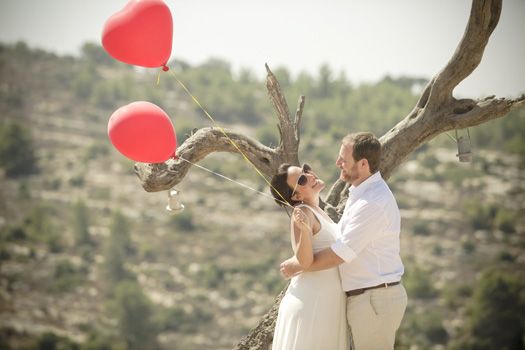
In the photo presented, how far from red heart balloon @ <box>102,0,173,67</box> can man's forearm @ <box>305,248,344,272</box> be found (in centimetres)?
225

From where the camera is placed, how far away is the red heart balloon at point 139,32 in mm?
6176

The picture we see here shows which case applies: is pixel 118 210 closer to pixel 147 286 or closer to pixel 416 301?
pixel 147 286

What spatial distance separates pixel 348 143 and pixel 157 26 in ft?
6.57

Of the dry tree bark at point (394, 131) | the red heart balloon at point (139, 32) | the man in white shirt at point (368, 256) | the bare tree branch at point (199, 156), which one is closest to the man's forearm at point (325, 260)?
the man in white shirt at point (368, 256)

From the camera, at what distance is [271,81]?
283 inches

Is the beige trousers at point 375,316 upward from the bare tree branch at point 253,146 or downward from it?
downward

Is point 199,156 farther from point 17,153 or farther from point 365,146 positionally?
point 17,153

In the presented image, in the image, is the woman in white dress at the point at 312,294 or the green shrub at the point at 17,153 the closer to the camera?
the woman in white dress at the point at 312,294

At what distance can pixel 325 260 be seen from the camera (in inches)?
201

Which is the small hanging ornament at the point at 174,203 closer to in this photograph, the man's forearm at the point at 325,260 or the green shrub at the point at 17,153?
the man's forearm at the point at 325,260

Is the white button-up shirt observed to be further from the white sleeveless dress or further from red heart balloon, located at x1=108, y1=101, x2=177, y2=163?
A: red heart balloon, located at x1=108, y1=101, x2=177, y2=163

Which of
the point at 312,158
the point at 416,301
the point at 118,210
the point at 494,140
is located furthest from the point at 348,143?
the point at 494,140

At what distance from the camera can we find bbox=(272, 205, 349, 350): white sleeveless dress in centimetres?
524

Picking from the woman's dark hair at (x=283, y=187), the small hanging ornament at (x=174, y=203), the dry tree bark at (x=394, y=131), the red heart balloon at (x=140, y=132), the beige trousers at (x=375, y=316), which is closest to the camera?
the beige trousers at (x=375, y=316)
